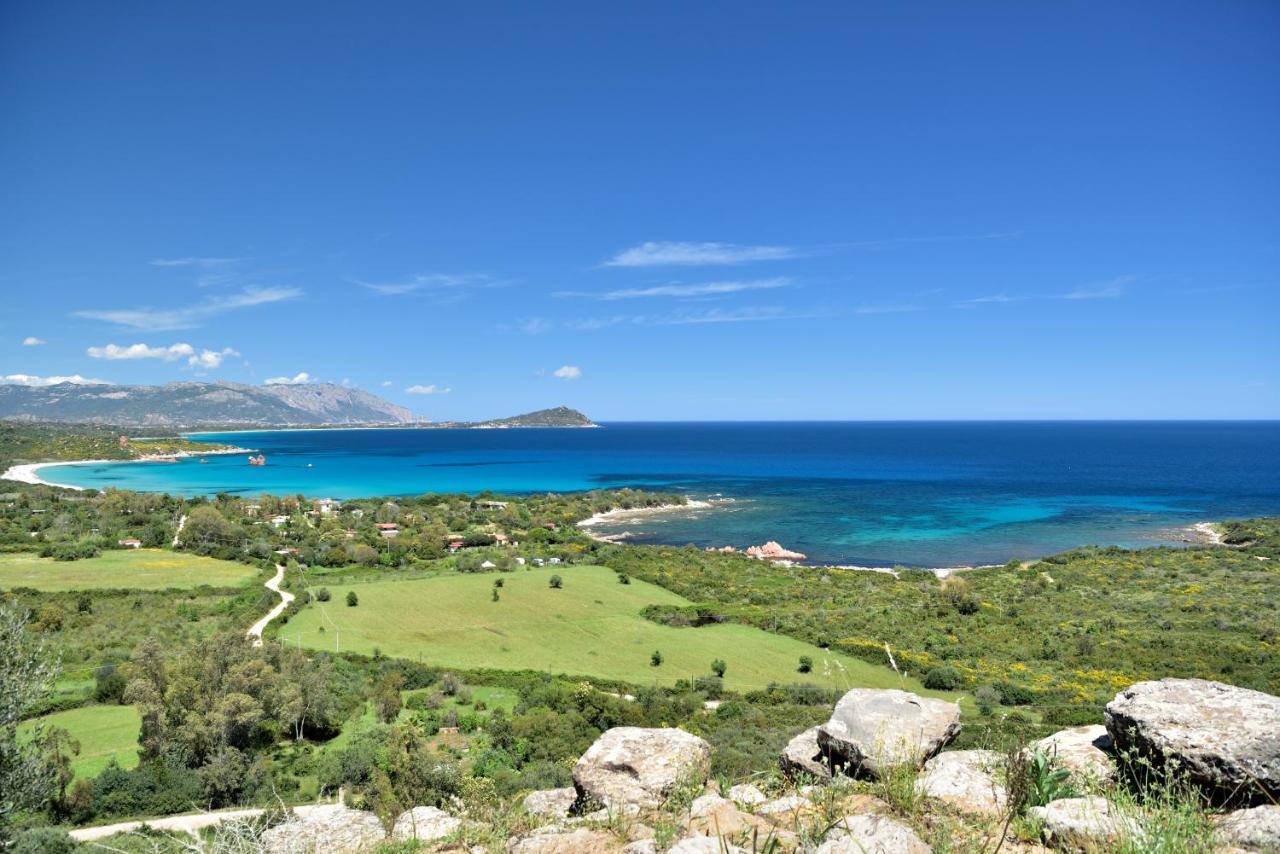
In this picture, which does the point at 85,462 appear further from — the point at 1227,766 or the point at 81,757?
the point at 1227,766

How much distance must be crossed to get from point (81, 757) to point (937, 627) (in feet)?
135

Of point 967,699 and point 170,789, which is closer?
point 170,789

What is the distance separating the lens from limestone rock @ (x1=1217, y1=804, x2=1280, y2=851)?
15.9 ft

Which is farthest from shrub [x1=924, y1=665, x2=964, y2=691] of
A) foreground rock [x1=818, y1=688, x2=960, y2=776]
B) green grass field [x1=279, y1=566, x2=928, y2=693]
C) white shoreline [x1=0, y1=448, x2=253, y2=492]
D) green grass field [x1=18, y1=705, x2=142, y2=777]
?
white shoreline [x1=0, y1=448, x2=253, y2=492]

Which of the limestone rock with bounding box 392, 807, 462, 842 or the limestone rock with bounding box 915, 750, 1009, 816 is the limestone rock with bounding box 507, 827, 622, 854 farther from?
the limestone rock with bounding box 915, 750, 1009, 816

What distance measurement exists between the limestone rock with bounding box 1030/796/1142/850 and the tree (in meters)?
16.6

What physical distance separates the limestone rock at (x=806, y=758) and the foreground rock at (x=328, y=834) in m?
5.41

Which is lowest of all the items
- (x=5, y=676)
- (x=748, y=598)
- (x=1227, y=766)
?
(x=748, y=598)

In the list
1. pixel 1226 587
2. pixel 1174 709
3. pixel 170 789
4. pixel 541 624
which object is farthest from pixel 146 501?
pixel 1226 587

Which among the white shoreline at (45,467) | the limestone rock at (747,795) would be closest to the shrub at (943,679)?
the limestone rock at (747,795)

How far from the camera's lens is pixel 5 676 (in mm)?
11477

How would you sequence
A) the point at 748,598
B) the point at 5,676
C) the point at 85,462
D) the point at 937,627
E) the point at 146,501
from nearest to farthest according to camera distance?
the point at 5,676 < the point at 937,627 < the point at 748,598 < the point at 146,501 < the point at 85,462

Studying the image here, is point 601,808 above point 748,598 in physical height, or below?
above

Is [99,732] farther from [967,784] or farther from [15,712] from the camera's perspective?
[967,784]
